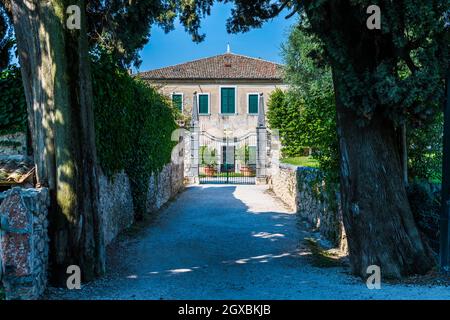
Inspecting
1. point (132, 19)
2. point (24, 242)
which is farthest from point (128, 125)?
point (24, 242)

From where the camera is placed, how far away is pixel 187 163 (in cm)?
2648

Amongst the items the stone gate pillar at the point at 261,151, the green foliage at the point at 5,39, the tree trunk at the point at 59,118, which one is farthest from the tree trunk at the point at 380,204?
the stone gate pillar at the point at 261,151

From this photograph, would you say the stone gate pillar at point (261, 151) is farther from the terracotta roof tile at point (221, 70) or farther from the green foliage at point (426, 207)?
the green foliage at point (426, 207)

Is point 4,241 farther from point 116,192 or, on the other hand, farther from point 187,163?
point 187,163

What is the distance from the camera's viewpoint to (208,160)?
31.0 m

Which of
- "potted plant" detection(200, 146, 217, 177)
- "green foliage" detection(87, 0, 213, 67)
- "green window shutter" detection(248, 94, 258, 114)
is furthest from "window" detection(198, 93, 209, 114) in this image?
"green foliage" detection(87, 0, 213, 67)

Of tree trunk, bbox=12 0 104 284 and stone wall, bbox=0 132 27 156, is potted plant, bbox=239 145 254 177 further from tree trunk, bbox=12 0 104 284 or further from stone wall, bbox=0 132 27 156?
tree trunk, bbox=12 0 104 284

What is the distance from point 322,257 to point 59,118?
498cm

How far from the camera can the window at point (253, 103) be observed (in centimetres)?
3328

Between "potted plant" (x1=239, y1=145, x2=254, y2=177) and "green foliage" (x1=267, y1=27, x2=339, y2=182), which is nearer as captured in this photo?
"green foliage" (x1=267, y1=27, x2=339, y2=182)

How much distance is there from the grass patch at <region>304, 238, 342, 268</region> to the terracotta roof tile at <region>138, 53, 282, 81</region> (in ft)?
81.3

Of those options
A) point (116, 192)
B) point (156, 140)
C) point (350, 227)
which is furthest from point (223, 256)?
point (156, 140)

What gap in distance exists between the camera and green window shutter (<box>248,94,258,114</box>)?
33.3m

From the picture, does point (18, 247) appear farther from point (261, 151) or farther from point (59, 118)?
point (261, 151)
